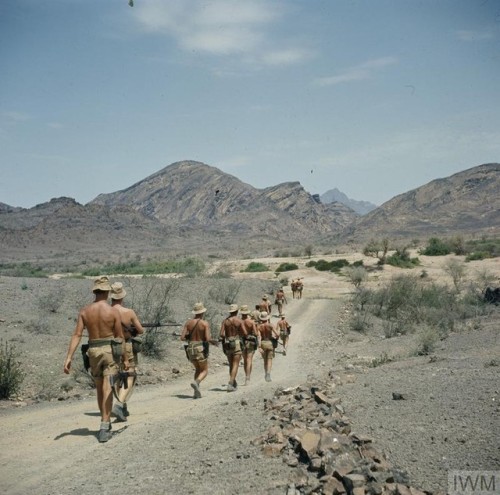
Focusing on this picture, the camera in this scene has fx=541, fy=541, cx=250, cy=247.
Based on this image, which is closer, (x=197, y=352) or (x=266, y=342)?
(x=197, y=352)

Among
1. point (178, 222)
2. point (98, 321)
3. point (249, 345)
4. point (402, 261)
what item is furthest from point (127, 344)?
point (178, 222)

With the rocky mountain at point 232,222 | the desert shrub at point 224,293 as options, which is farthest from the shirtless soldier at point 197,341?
the rocky mountain at point 232,222

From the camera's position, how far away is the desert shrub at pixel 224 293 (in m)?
28.2

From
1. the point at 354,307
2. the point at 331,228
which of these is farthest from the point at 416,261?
the point at 331,228

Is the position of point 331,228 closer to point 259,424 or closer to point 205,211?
point 205,211

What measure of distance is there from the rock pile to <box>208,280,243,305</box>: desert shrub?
20.6 meters

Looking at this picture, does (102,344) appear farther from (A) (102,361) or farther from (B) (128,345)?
(B) (128,345)

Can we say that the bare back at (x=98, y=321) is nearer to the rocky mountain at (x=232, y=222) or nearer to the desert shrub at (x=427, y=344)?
the desert shrub at (x=427, y=344)

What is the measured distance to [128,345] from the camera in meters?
8.80

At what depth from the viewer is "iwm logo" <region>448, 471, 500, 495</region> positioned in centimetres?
486

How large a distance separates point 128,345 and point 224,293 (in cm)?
2021

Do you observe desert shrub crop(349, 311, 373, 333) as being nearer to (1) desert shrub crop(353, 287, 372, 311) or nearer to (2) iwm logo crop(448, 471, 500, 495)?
(1) desert shrub crop(353, 287, 372, 311)

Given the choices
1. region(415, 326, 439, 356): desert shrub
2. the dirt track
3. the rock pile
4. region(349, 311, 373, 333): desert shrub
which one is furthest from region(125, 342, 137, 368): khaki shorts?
region(349, 311, 373, 333): desert shrub

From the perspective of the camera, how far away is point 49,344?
1442 centimetres
